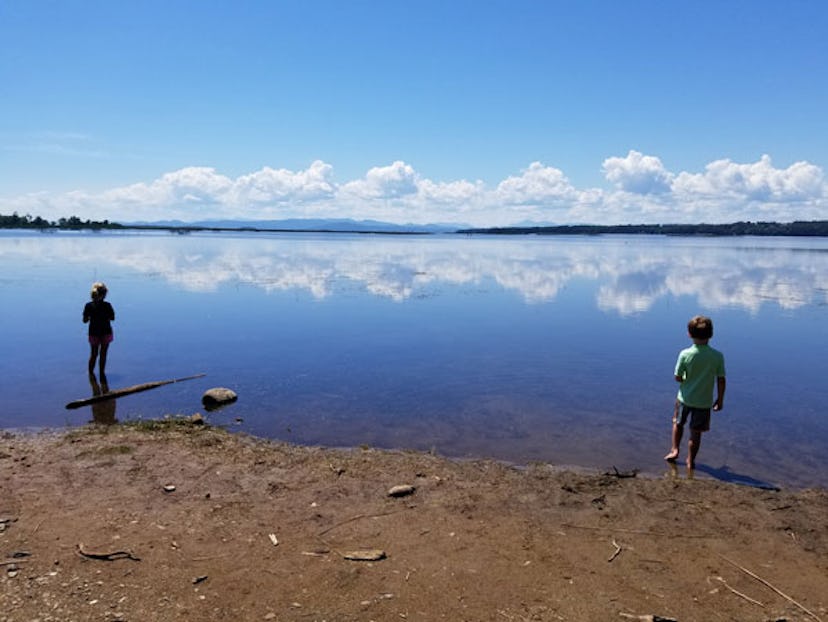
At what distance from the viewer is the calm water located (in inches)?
408

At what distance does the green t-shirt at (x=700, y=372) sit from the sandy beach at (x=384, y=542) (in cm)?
121

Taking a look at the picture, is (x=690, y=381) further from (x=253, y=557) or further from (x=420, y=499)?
(x=253, y=557)

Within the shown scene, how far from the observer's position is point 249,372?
14.5 m

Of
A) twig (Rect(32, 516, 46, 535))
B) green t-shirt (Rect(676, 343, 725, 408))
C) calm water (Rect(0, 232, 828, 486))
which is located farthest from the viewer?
calm water (Rect(0, 232, 828, 486))

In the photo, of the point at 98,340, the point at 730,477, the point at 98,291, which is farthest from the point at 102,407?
the point at 730,477

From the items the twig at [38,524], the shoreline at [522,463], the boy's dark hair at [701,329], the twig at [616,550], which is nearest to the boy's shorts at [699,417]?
the shoreline at [522,463]

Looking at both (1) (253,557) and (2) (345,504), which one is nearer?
(1) (253,557)

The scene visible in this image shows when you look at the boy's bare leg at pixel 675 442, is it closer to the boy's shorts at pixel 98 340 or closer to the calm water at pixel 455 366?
the calm water at pixel 455 366

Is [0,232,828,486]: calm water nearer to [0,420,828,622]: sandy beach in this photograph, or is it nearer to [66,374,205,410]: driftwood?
[66,374,205,410]: driftwood

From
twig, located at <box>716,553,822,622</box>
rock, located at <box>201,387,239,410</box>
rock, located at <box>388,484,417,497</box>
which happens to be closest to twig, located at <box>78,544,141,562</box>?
rock, located at <box>388,484,417,497</box>

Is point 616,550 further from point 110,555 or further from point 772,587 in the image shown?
point 110,555

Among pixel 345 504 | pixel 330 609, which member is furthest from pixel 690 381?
pixel 330 609

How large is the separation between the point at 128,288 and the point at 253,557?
97.9 ft

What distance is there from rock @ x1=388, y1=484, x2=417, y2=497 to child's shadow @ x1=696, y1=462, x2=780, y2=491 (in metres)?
4.75
